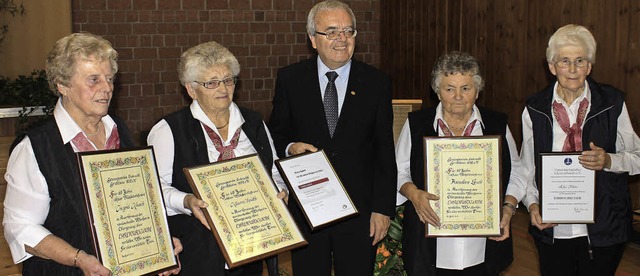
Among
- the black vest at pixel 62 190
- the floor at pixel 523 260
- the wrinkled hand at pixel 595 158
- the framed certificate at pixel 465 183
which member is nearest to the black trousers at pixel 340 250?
the framed certificate at pixel 465 183

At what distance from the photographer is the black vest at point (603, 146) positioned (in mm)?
2896

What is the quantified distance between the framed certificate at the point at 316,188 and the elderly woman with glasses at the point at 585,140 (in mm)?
805

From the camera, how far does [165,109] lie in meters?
7.78

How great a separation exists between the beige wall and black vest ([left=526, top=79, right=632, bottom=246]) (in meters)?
→ 5.63

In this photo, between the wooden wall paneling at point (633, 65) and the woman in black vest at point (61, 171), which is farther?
the wooden wall paneling at point (633, 65)

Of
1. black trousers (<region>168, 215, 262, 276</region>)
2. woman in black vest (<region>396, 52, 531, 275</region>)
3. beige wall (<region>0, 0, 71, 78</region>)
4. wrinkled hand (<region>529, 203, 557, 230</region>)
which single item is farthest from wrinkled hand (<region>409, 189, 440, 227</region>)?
beige wall (<region>0, 0, 71, 78</region>)

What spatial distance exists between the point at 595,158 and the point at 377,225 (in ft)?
3.00

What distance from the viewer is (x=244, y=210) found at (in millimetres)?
2600

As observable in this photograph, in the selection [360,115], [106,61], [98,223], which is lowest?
[98,223]

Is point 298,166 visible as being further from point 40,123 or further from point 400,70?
point 400,70

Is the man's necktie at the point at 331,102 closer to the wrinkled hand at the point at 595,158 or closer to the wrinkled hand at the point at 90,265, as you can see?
the wrinkled hand at the point at 595,158

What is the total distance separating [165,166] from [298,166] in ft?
1.69

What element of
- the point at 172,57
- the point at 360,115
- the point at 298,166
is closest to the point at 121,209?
the point at 298,166

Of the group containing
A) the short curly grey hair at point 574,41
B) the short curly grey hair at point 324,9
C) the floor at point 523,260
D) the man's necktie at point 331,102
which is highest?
the short curly grey hair at point 324,9
